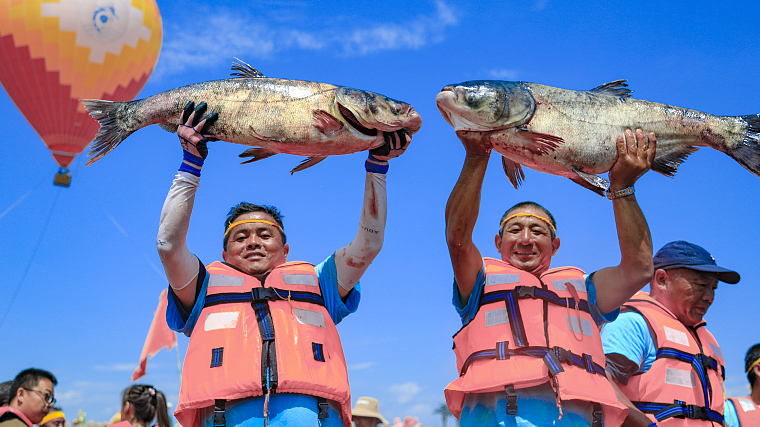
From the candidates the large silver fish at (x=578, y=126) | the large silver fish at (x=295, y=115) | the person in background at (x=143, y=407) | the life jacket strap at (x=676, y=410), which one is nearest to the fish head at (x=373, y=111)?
the large silver fish at (x=295, y=115)

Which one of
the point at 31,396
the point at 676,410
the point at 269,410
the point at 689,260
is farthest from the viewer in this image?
the point at 31,396

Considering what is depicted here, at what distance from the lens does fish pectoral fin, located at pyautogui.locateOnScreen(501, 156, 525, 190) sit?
5434 millimetres

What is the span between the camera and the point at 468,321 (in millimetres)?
5578

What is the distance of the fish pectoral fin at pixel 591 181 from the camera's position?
16.7 feet

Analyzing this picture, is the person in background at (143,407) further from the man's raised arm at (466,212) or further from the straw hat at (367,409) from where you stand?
the man's raised arm at (466,212)

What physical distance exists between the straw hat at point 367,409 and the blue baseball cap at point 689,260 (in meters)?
4.82

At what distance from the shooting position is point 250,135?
5.23 meters

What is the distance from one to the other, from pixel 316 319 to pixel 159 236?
4.35 feet

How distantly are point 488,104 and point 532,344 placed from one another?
176 centimetres

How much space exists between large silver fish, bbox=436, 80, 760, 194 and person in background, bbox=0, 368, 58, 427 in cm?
510

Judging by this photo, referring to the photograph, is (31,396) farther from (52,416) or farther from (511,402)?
(511,402)

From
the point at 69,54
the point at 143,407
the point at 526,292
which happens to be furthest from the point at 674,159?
the point at 69,54

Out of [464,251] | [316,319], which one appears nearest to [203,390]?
[316,319]

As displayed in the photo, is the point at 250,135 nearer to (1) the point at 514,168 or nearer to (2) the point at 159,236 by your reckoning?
(2) the point at 159,236
